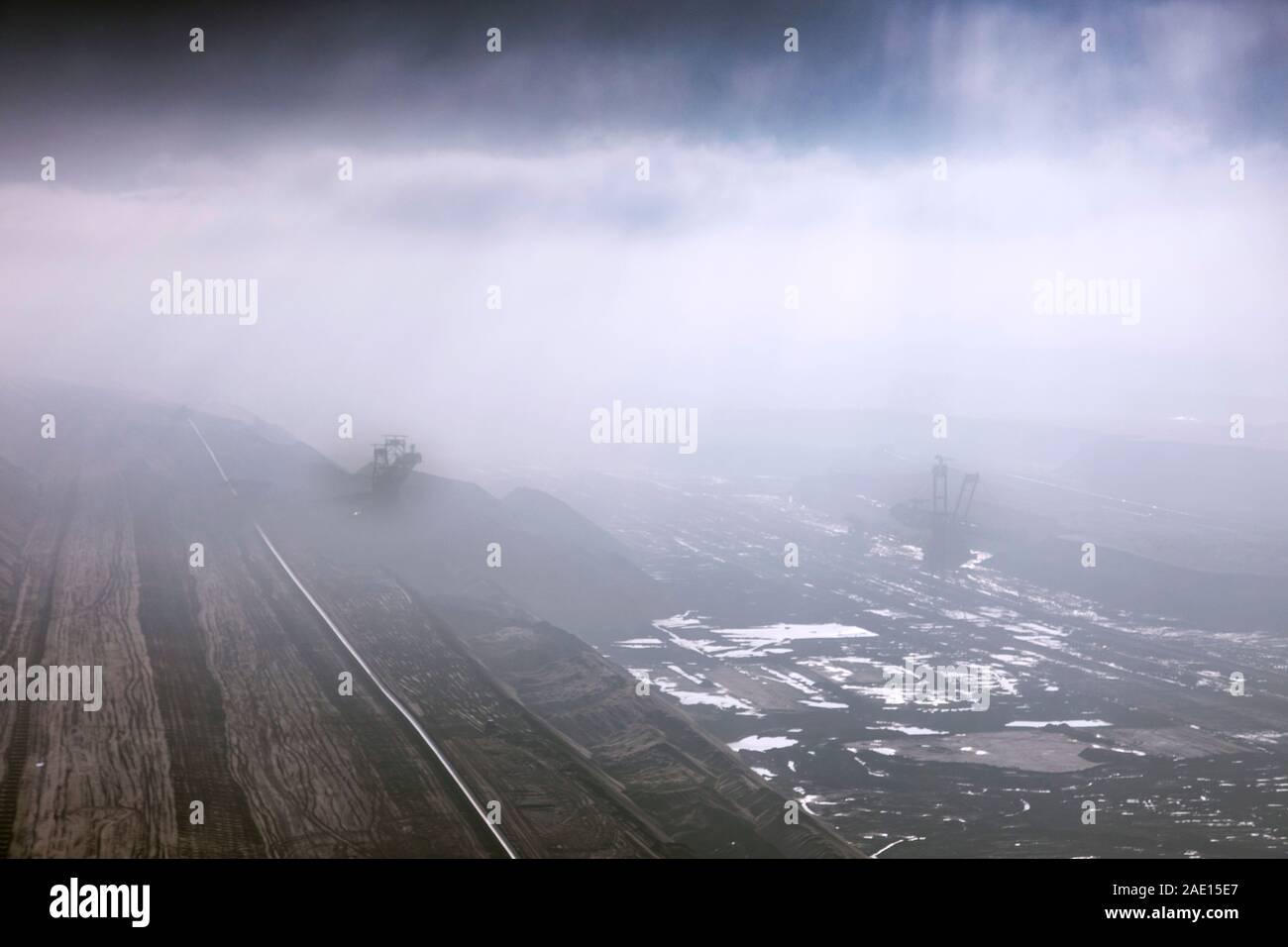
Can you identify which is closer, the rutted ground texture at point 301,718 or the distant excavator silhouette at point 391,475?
the rutted ground texture at point 301,718

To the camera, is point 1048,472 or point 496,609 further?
point 1048,472

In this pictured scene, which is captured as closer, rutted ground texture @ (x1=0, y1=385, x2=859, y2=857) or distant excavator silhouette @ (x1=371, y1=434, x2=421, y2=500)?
rutted ground texture @ (x1=0, y1=385, x2=859, y2=857)

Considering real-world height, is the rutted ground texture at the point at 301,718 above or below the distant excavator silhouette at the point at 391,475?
below

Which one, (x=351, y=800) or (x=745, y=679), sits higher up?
(x=351, y=800)

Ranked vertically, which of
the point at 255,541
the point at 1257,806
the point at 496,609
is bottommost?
the point at 1257,806

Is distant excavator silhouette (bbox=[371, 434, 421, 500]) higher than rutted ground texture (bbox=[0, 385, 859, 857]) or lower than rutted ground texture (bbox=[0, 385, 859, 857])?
higher

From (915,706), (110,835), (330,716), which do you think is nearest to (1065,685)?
(915,706)

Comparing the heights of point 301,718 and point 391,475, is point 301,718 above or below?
below

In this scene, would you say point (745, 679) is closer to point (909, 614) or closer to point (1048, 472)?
point (909, 614)

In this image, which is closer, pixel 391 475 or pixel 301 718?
pixel 301 718
